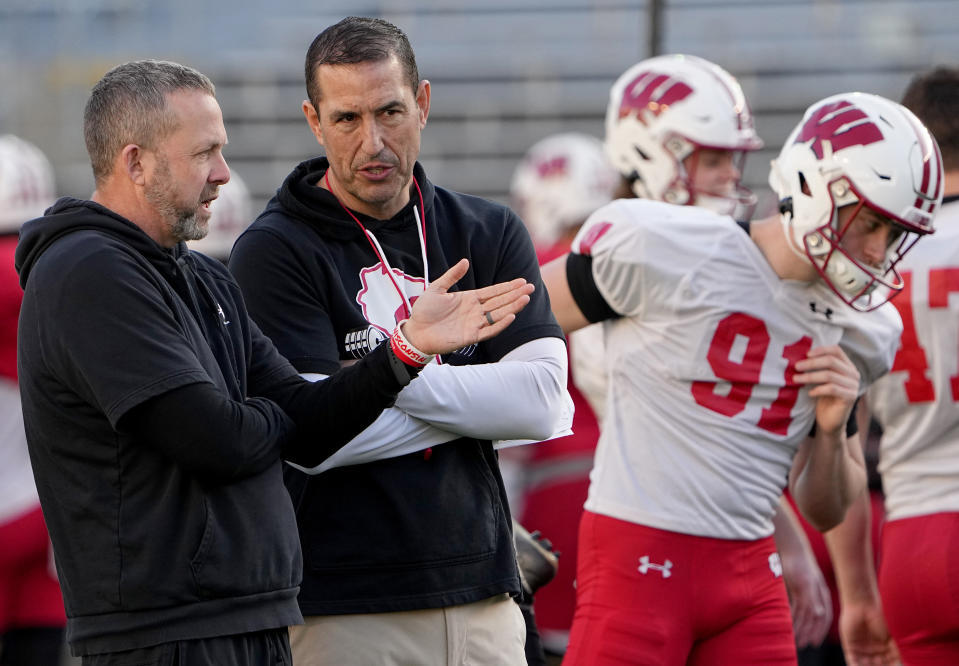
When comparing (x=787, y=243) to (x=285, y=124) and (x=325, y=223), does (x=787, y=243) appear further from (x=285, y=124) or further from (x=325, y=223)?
(x=285, y=124)

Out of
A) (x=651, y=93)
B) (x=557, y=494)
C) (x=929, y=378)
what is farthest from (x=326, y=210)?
(x=557, y=494)

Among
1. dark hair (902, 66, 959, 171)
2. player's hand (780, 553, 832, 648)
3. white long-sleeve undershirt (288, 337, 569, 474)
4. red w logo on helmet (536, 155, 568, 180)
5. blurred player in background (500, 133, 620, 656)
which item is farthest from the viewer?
red w logo on helmet (536, 155, 568, 180)

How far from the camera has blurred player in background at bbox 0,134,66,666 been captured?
4992mm

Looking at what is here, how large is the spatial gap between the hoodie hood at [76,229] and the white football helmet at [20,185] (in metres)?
3.74

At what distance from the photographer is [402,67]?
311 centimetres

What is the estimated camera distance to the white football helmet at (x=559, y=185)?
29.5 ft

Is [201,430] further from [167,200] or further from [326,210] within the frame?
[326,210]

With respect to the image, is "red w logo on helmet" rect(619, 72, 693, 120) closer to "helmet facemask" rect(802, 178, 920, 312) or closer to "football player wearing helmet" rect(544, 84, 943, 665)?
"football player wearing helmet" rect(544, 84, 943, 665)

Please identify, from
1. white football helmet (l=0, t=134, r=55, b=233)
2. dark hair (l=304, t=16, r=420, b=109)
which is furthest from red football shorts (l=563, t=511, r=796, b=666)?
white football helmet (l=0, t=134, r=55, b=233)

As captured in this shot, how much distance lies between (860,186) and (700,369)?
0.60 m

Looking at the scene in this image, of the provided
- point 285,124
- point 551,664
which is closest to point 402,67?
point 551,664

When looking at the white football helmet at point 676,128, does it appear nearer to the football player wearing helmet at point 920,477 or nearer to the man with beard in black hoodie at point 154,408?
the football player wearing helmet at point 920,477

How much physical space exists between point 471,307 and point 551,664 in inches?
126

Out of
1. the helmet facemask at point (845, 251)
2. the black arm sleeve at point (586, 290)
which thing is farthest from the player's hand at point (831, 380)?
the black arm sleeve at point (586, 290)
